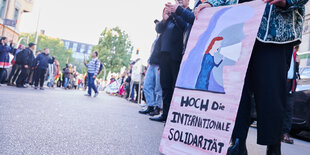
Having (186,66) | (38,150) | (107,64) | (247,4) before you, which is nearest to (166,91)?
(186,66)

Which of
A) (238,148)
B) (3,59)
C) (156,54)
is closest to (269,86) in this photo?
(238,148)

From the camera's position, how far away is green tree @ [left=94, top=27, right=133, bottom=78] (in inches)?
1842

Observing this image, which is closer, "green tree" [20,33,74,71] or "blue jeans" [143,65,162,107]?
"blue jeans" [143,65,162,107]

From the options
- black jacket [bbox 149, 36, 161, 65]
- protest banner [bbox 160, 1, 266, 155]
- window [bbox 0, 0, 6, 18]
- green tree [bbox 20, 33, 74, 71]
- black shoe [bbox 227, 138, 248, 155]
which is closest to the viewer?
protest banner [bbox 160, 1, 266, 155]

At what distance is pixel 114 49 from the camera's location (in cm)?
4756

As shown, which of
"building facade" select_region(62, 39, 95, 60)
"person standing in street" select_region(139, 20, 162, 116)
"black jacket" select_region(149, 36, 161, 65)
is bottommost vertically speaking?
"person standing in street" select_region(139, 20, 162, 116)

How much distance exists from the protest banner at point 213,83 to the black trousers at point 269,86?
214mm

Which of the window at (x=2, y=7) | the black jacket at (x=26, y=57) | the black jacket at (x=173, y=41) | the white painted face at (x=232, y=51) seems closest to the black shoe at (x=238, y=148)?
the white painted face at (x=232, y=51)

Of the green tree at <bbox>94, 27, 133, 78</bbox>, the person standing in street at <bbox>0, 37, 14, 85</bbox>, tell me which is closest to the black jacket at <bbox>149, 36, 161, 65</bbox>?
the person standing in street at <bbox>0, 37, 14, 85</bbox>

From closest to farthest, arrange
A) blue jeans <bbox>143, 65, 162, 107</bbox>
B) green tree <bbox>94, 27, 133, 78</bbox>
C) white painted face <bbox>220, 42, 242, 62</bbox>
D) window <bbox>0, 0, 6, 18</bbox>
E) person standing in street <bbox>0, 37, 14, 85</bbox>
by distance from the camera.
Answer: white painted face <bbox>220, 42, 242, 62</bbox>
blue jeans <bbox>143, 65, 162, 107</bbox>
person standing in street <bbox>0, 37, 14, 85</bbox>
window <bbox>0, 0, 6, 18</bbox>
green tree <bbox>94, 27, 133, 78</bbox>

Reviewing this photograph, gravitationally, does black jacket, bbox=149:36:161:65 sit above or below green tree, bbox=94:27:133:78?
below

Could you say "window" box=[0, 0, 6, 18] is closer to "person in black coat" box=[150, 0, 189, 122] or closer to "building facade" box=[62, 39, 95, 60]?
"person in black coat" box=[150, 0, 189, 122]

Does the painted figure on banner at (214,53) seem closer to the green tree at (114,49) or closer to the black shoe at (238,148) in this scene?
the black shoe at (238,148)

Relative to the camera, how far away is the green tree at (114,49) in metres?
46.8
